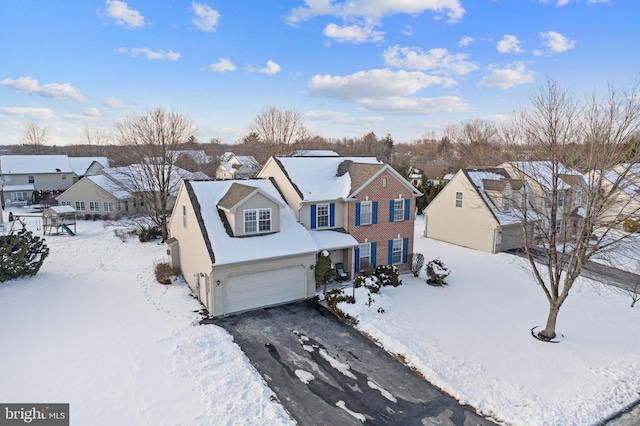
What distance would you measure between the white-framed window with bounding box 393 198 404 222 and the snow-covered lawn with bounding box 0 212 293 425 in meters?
11.6

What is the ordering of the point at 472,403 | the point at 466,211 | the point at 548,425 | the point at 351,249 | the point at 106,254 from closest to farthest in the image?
1. the point at 548,425
2. the point at 472,403
3. the point at 351,249
4. the point at 106,254
5. the point at 466,211

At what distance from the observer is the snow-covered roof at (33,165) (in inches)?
1944

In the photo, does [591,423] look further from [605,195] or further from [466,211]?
[466,211]

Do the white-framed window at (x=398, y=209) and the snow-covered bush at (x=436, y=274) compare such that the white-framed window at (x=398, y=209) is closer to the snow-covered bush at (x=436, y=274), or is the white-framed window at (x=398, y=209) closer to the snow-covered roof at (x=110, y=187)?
the snow-covered bush at (x=436, y=274)

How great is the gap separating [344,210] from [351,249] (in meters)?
2.11

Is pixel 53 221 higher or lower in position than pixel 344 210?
lower

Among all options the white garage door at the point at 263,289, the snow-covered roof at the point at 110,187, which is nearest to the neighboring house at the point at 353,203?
the white garage door at the point at 263,289

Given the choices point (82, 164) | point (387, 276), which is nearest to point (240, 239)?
point (387, 276)

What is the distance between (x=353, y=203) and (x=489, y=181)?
13792 mm

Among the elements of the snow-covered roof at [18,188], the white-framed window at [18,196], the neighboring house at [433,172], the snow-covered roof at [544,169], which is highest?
the snow-covered roof at [544,169]

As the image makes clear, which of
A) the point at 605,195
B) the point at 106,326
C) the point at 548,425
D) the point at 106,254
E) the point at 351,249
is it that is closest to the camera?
the point at 548,425

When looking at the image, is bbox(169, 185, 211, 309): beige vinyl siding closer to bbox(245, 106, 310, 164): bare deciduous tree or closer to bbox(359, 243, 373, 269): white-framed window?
bbox(359, 243, 373, 269): white-framed window

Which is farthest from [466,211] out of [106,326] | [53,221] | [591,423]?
[53,221]

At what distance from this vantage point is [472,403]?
10.3 metres
